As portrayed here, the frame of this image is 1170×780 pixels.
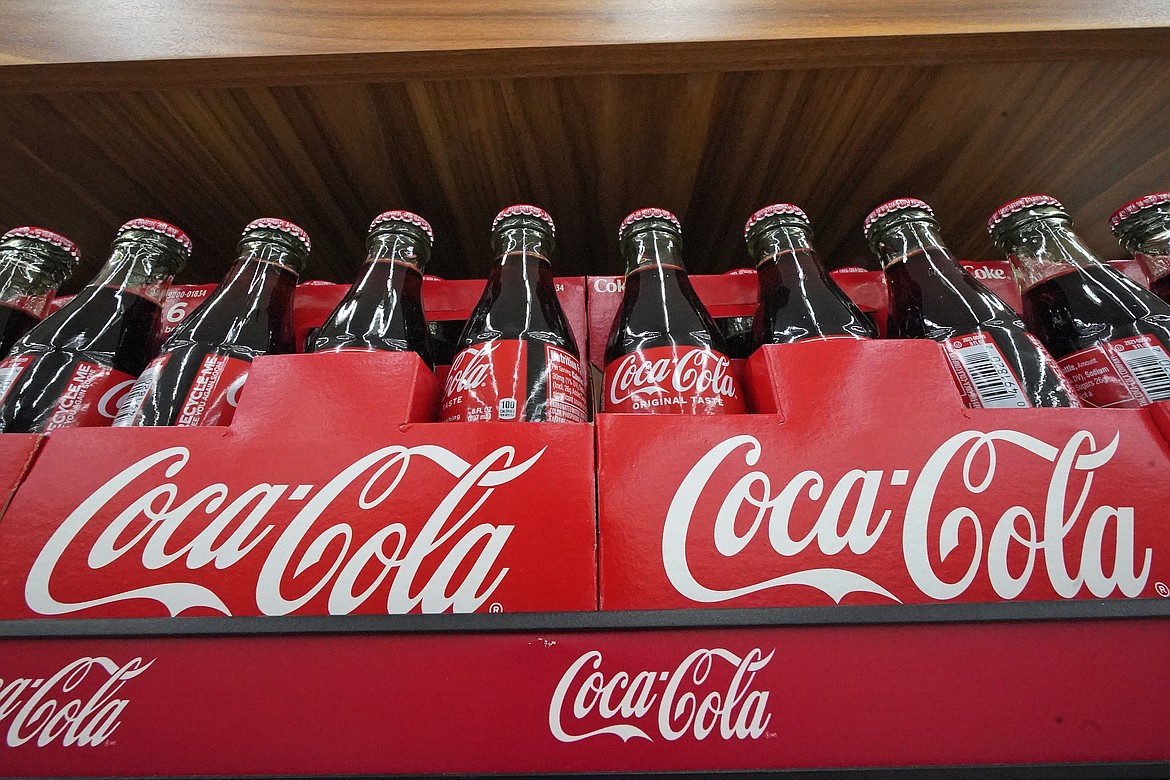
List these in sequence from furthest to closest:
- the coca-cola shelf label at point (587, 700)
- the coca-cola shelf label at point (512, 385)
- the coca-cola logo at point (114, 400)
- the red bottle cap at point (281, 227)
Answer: the red bottle cap at point (281, 227), the coca-cola logo at point (114, 400), the coca-cola shelf label at point (512, 385), the coca-cola shelf label at point (587, 700)

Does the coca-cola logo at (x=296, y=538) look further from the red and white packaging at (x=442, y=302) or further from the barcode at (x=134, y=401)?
the red and white packaging at (x=442, y=302)

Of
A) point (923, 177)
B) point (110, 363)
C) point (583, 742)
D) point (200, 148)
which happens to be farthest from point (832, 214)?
point (110, 363)

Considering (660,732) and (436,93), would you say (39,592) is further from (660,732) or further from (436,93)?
(436,93)

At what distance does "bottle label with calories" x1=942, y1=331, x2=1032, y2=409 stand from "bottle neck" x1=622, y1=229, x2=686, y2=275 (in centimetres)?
46

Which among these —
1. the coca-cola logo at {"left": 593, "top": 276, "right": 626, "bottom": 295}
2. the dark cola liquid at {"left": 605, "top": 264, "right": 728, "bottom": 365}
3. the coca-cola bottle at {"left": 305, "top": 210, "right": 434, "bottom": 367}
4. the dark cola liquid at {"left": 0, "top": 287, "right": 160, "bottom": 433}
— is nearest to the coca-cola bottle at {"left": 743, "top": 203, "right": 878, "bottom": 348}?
the dark cola liquid at {"left": 605, "top": 264, "right": 728, "bottom": 365}

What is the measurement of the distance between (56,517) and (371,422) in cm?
31

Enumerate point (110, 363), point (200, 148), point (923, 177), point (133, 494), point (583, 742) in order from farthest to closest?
1. point (923, 177)
2. point (200, 148)
3. point (110, 363)
4. point (133, 494)
5. point (583, 742)

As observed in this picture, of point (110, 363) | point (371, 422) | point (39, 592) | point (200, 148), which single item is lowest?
point (39, 592)

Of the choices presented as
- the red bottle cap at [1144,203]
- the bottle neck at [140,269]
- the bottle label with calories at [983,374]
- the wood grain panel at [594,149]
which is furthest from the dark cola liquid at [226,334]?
the red bottle cap at [1144,203]

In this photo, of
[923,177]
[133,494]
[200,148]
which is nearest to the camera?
[133,494]

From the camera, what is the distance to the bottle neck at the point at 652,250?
3.32 feet

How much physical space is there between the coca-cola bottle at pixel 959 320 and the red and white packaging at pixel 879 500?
0.12 meters

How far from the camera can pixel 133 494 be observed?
55 cm

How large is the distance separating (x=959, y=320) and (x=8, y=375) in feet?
4.58
